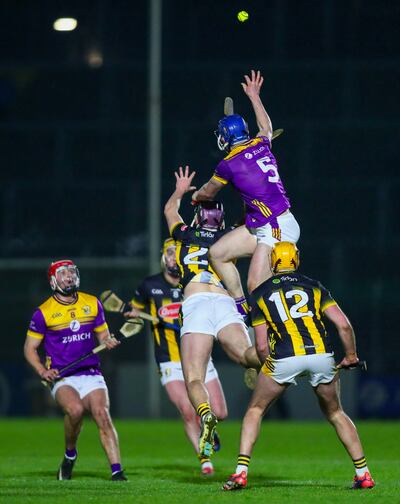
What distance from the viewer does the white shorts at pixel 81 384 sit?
10.7 m

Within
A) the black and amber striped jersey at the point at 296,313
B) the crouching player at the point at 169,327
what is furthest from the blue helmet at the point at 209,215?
the black and amber striped jersey at the point at 296,313

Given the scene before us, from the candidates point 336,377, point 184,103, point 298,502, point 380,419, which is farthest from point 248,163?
point 184,103

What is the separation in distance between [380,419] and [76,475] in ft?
32.3

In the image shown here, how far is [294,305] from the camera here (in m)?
8.64

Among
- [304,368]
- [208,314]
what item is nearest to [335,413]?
[304,368]

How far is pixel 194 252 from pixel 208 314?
61cm

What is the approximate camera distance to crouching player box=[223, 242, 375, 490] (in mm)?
8633

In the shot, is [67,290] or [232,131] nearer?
[232,131]

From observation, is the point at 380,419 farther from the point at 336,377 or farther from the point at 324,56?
the point at 336,377

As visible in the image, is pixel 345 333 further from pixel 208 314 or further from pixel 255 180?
pixel 255 180

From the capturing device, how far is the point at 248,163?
10.1 m

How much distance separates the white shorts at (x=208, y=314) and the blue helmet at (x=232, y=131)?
112 centimetres

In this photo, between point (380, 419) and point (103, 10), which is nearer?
point (380, 419)

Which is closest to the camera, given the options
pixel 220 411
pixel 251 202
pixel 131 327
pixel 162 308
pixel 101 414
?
pixel 251 202
